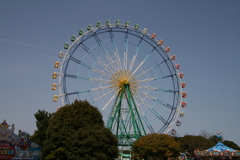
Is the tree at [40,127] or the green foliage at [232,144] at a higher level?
the tree at [40,127]

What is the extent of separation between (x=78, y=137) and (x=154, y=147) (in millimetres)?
14572

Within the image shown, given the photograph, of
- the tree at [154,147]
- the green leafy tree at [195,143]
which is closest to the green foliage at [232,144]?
the green leafy tree at [195,143]

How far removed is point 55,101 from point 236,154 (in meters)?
29.2

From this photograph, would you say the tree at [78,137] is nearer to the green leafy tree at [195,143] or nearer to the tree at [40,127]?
the tree at [40,127]

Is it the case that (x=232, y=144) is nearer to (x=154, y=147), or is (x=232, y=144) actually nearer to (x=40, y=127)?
(x=154, y=147)

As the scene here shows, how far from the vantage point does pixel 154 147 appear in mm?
40844

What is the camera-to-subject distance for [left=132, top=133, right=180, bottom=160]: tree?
131ft

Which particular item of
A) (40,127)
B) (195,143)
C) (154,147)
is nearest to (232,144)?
(195,143)

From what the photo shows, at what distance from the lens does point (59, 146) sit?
106ft

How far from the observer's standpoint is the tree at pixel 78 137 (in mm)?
30734

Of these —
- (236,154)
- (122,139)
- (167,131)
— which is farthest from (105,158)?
(236,154)

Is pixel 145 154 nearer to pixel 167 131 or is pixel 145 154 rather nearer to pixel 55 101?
pixel 167 131

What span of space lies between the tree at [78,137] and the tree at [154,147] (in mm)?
7349

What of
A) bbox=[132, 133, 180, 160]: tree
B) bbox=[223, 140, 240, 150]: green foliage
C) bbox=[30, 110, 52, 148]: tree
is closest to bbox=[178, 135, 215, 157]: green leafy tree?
bbox=[223, 140, 240, 150]: green foliage
